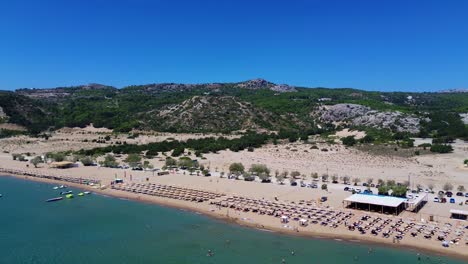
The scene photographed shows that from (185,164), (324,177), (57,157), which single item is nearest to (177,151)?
(185,164)

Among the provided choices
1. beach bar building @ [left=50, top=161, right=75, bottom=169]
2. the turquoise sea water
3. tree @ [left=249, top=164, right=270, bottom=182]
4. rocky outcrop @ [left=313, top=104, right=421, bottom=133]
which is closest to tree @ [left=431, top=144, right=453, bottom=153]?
rocky outcrop @ [left=313, top=104, right=421, bottom=133]

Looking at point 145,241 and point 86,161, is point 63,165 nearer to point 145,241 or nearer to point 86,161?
point 86,161

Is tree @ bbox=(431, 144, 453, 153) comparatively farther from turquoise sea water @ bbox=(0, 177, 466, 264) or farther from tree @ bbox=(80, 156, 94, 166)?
tree @ bbox=(80, 156, 94, 166)

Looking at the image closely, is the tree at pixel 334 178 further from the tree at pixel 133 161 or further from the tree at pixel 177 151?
the tree at pixel 177 151

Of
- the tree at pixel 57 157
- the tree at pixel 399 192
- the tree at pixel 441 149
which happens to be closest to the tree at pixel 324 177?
the tree at pixel 399 192

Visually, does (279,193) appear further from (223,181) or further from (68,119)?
(68,119)
